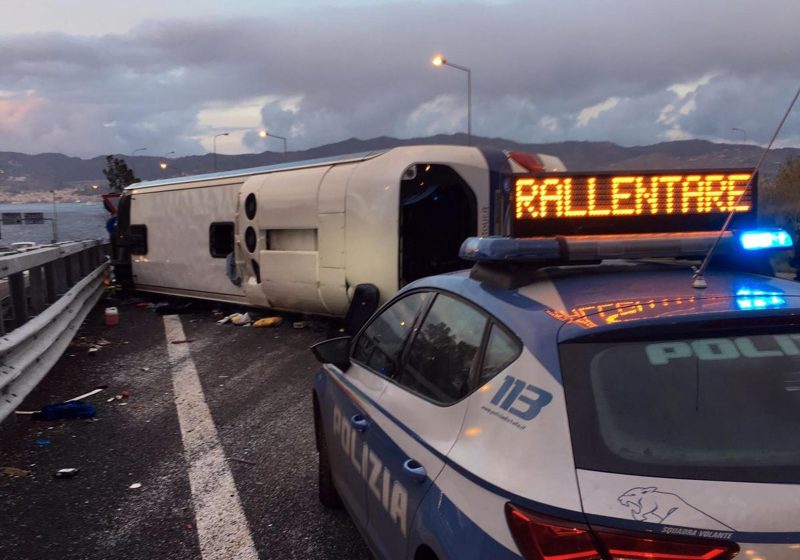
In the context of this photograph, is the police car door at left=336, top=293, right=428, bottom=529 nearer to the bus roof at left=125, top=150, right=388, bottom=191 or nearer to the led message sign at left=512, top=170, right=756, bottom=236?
the led message sign at left=512, top=170, right=756, bottom=236

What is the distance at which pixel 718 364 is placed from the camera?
79.9 inches

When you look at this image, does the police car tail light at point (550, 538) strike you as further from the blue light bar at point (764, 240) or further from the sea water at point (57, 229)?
→ the sea water at point (57, 229)

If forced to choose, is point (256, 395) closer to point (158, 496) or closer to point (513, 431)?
point (158, 496)

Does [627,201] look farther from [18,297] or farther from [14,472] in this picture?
[18,297]

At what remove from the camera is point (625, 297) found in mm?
2283

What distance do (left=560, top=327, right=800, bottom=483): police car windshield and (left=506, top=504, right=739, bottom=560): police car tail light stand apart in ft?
0.64

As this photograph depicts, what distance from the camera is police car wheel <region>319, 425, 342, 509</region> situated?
4242 mm

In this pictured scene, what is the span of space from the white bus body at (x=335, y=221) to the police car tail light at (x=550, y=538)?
19.0ft

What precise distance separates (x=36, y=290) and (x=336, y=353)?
6.62m

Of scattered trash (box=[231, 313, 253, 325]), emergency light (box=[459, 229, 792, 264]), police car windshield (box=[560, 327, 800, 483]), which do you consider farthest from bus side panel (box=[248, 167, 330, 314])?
police car windshield (box=[560, 327, 800, 483])

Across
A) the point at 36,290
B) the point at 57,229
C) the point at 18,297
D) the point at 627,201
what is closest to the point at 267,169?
the point at 36,290

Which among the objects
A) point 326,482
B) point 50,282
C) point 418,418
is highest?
point 418,418

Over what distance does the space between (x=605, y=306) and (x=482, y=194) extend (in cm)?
757

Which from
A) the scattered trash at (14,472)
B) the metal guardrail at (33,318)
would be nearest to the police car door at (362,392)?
the scattered trash at (14,472)
